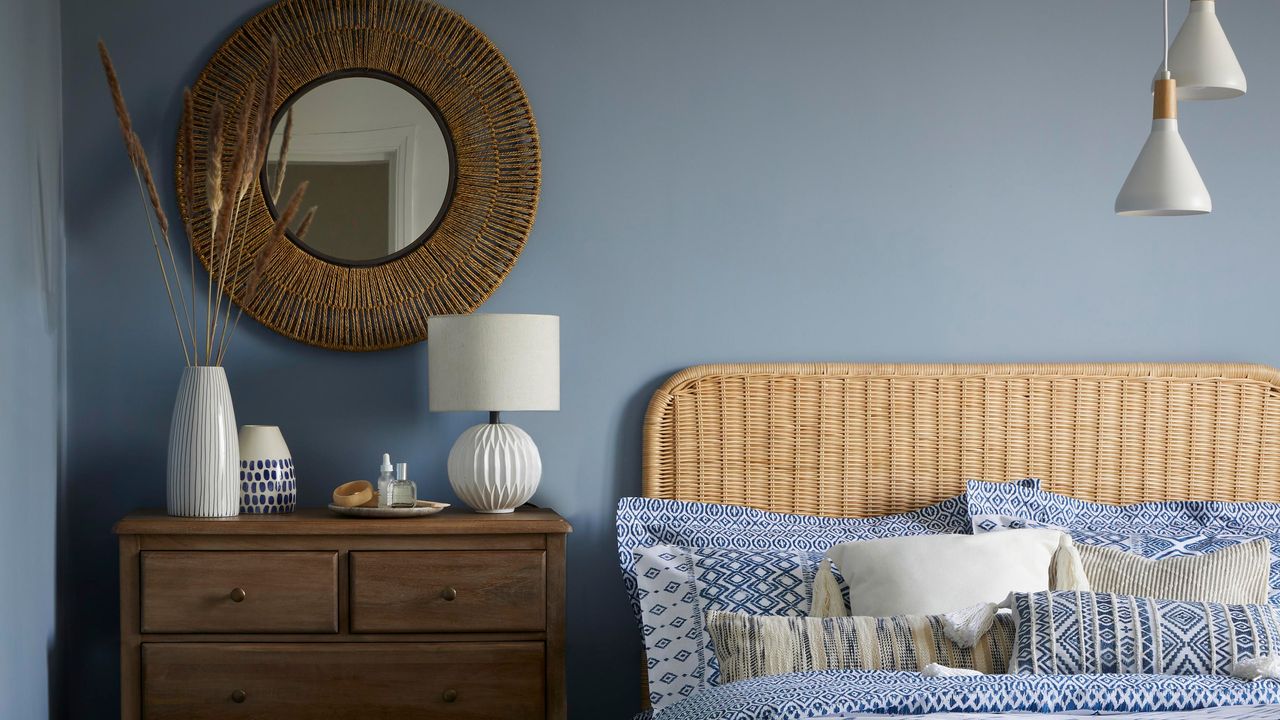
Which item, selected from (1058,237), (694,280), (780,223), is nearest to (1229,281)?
(1058,237)

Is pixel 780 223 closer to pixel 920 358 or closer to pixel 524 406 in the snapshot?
pixel 920 358

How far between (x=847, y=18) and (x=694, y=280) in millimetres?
767

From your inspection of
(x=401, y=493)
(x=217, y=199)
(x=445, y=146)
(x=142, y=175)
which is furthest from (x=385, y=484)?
(x=142, y=175)

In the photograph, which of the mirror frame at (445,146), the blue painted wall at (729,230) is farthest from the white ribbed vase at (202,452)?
the mirror frame at (445,146)

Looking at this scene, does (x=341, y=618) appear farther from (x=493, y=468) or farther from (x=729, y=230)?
(x=729, y=230)

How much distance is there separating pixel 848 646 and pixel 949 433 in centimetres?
95

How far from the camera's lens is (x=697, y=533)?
263 cm

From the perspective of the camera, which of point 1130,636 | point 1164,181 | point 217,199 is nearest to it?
point 1164,181

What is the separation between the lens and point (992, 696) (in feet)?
5.67

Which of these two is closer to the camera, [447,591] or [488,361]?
[447,591]

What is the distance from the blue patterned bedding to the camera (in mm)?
1713

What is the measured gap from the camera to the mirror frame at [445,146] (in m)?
2.78

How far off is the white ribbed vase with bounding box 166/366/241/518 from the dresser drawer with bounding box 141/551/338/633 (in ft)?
0.40

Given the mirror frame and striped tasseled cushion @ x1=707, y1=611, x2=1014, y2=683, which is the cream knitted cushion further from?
the mirror frame
